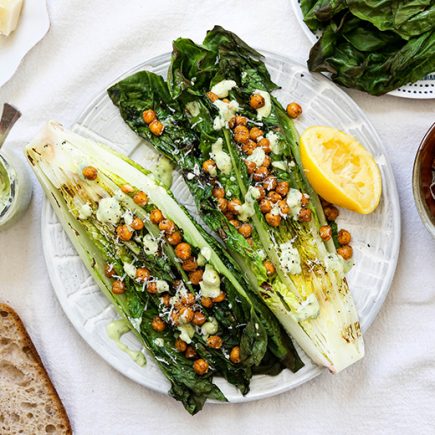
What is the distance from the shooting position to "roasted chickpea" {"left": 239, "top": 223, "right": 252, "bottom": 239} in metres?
3.39

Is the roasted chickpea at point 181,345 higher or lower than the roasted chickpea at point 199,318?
lower

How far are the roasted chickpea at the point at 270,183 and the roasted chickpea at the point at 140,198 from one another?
1.76 ft

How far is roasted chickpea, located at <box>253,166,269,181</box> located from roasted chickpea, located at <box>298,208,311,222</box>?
0.75ft

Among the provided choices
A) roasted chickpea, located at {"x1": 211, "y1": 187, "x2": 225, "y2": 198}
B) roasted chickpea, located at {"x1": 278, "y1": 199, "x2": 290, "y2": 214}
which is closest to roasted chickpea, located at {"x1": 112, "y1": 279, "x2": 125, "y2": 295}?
roasted chickpea, located at {"x1": 211, "y1": 187, "x2": 225, "y2": 198}

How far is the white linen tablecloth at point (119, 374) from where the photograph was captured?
3596 mm

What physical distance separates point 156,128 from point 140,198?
34 centimetres

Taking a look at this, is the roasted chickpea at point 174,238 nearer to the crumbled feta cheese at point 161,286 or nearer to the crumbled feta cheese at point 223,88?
the crumbled feta cheese at point 161,286

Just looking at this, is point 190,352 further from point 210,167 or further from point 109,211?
point 210,167

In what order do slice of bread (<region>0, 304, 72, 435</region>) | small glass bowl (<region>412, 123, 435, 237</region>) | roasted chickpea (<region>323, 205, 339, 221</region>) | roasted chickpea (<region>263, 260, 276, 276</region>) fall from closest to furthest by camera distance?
small glass bowl (<region>412, 123, 435, 237</region>)
roasted chickpea (<region>263, 260, 276, 276</region>)
roasted chickpea (<region>323, 205, 339, 221</region>)
slice of bread (<region>0, 304, 72, 435</region>)

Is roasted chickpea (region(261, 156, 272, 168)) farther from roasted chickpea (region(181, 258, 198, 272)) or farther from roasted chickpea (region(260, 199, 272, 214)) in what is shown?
roasted chickpea (region(181, 258, 198, 272))

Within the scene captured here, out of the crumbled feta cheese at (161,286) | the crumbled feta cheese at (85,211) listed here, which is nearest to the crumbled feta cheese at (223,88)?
the crumbled feta cheese at (85,211)

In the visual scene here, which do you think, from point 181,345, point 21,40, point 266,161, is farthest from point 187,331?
point 21,40

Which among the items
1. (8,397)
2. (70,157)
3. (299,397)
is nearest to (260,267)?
(299,397)

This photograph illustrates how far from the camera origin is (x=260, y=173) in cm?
338
